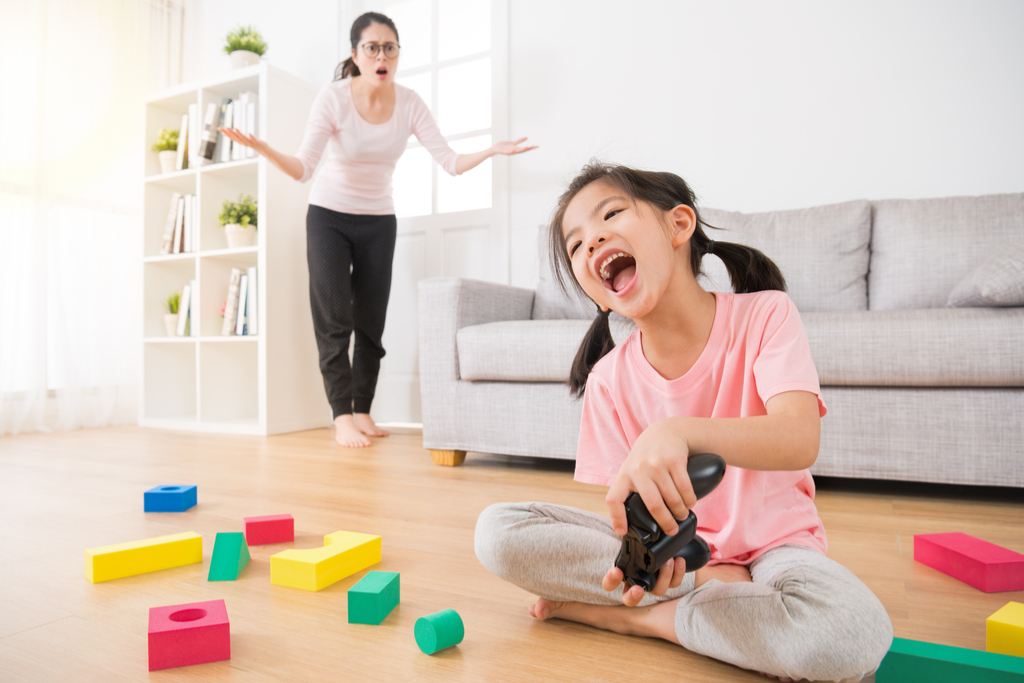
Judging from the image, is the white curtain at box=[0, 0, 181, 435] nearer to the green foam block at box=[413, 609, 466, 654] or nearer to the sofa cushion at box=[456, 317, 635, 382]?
the sofa cushion at box=[456, 317, 635, 382]

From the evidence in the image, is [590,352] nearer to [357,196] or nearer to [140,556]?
[140,556]

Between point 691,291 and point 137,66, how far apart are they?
11.6 ft

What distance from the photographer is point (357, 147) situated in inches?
98.6

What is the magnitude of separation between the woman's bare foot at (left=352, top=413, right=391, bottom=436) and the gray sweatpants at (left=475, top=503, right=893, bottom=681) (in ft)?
6.18

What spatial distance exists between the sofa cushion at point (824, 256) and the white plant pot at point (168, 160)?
2571 mm

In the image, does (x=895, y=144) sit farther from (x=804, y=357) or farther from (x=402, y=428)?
(x=402, y=428)

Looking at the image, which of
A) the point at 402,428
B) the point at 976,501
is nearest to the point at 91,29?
the point at 402,428

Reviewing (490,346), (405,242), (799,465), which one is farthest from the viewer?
(405,242)

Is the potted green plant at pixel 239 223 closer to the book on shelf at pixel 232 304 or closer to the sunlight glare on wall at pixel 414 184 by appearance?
the book on shelf at pixel 232 304

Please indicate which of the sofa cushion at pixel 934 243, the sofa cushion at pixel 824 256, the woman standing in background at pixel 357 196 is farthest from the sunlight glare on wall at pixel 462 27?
the sofa cushion at pixel 934 243

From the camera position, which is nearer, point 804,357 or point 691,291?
point 804,357

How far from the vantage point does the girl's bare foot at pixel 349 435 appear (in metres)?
2.38

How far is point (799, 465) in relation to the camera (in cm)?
63

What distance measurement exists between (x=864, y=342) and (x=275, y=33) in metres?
3.35
